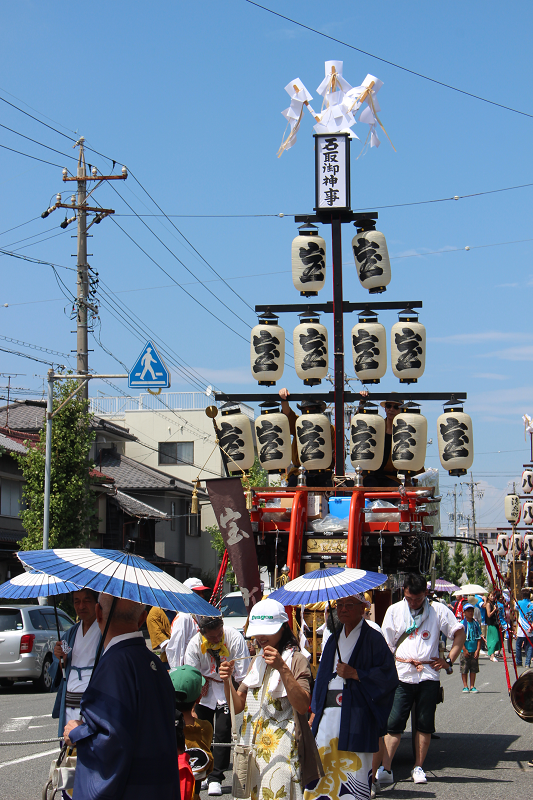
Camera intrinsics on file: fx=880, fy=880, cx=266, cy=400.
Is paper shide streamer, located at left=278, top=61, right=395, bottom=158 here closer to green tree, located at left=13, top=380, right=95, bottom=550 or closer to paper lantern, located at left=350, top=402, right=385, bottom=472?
paper lantern, located at left=350, top=402, right=385, bottom=472

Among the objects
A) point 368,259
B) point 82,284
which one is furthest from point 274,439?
point 82,284

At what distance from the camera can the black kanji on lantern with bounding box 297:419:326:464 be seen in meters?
12.2

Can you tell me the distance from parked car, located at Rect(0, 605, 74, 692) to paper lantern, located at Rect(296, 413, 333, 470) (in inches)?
276

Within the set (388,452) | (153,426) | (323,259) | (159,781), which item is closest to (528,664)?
(388,452)

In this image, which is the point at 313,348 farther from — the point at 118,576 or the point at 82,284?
the point at 82,284

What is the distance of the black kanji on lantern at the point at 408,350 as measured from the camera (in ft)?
42.1

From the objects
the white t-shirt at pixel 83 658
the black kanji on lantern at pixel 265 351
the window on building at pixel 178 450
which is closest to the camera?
the white t-shirt at pixel 83 658

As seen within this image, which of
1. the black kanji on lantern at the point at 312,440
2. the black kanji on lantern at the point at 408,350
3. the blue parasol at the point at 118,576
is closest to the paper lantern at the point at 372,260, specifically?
the black kanji on lantern at the point at 408,350

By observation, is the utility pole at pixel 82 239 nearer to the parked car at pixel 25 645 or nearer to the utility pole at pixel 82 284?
the utility pole at pixel 82 284

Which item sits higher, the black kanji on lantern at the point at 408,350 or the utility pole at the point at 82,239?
the utility pole at the point at 82,239

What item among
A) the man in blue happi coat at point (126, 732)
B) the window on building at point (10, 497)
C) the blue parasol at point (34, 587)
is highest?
the window on building at point (10, 497)

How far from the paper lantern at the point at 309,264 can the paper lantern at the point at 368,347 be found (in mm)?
1008

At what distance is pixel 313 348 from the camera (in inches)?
504

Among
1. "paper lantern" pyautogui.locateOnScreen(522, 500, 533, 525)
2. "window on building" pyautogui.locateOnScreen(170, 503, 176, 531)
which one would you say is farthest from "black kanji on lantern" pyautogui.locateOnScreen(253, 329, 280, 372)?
"window on building" pyautogui.locateOnScreen(170, 503, 176, 531)
